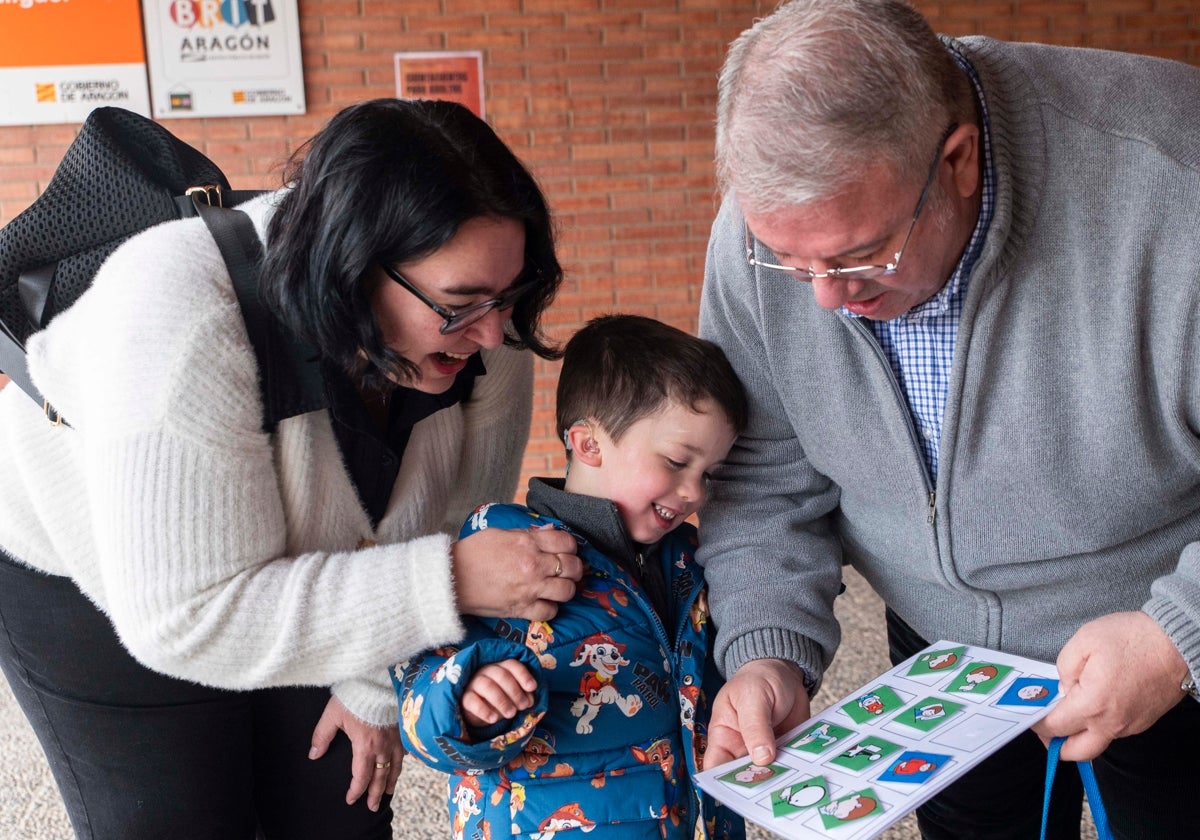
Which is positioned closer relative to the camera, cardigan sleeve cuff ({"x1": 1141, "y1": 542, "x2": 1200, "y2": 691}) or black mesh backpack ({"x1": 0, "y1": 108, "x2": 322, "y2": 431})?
cardigan sleeve cuff ({"x1": 1141, "y1": 542, "x2": 1200, "y2": 691})

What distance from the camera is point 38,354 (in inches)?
50.6

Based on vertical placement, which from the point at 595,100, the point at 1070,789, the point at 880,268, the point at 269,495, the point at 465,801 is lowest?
the point at 1070,789

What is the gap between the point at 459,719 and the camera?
121 cm

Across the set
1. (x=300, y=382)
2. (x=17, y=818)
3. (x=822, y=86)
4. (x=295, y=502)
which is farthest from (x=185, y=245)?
(x=17, y=818)

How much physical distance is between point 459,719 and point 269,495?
0.36 metres

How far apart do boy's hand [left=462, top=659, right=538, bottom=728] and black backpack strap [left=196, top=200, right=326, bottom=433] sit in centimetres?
39

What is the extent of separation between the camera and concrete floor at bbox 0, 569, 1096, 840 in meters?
2.60

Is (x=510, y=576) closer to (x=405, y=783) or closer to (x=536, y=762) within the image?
(x=536, y=762)

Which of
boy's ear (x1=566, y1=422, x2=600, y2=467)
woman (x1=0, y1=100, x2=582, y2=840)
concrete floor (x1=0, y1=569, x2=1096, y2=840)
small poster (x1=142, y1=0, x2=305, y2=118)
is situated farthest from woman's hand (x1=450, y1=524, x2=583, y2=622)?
small poster (x1=142, y1=0, x2=305, y2=118)

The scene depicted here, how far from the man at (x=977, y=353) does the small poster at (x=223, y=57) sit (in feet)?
13.5

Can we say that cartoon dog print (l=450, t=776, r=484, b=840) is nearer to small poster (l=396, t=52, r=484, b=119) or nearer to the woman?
the woman

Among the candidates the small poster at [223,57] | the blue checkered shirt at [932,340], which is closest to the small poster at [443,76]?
the small poster at [223,57]

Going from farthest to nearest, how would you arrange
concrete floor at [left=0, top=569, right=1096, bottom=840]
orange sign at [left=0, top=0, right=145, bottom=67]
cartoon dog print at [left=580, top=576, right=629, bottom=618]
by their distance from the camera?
orange sign at [left=0, top=0, right=145, bottom=67] < concrete floor at [left=0, top=569, right=1096, bottom=840] < cartoon dog print at [left=580, top=576, right=629, bottom=618]

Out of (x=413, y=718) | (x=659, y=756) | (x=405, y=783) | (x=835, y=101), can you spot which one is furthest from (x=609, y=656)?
(x=405, y=783)
